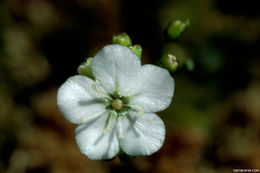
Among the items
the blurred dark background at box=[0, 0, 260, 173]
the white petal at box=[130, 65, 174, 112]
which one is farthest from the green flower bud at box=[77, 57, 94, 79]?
the blurred dark background at box=[0, 0, 260, 173]

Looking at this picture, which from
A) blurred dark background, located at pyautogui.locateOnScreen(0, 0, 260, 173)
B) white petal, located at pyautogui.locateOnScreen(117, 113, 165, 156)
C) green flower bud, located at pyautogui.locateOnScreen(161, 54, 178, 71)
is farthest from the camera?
blurred dark background, located at pyautogui.locateOnScreen(0, 0, 260, 173)

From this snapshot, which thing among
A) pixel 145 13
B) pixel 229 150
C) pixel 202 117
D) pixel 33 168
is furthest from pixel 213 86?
pixel 33 168

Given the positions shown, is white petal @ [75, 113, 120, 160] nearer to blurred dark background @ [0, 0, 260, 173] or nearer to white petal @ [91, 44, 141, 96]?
white petal @ [91, 44, 141, 96]

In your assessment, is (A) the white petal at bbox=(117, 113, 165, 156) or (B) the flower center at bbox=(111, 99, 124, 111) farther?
(B) the flower center at bbox=(111, 99, 124, 111)

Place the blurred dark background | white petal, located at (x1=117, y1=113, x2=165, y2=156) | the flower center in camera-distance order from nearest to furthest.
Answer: white petal, located at (x1=117, y1=113, x2=165, y2=156)
the flower center
the blurred dark background

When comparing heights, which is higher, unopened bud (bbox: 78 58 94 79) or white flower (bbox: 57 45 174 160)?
unopened bud (bbox: 78 58 94 79)

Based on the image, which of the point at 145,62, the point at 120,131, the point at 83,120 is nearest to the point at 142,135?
the point at 120,131

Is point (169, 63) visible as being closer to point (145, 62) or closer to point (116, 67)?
point (116, 67)
